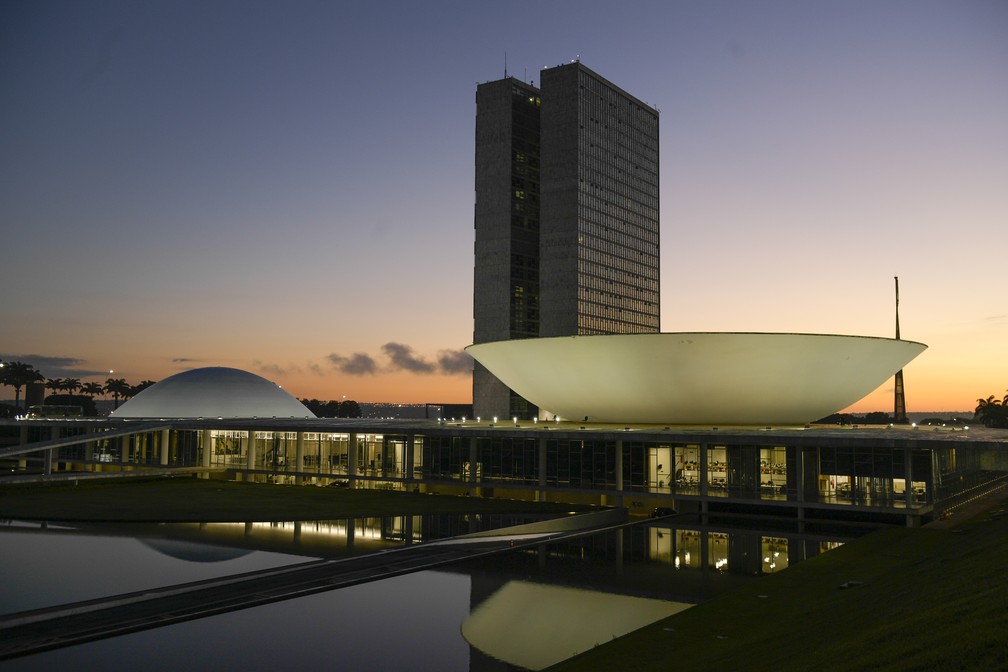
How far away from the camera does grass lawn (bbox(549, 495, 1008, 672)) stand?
977cm

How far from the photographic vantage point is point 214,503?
119 feet

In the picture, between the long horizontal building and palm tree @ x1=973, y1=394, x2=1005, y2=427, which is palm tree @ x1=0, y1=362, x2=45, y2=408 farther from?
palm tree @ x1=973, y1=394, x2=1005, y2=427

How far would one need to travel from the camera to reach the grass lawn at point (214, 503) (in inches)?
1250

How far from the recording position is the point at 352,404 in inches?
7244

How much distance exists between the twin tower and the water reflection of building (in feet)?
253

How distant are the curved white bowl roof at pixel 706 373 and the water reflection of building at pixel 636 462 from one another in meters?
1.60

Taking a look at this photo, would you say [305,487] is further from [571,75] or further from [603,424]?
[571,75]

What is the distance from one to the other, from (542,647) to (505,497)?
25565mm

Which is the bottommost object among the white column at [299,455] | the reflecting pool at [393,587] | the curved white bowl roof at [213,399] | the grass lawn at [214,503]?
the reflecting pool at [393,587]

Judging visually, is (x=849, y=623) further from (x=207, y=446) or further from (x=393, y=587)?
(x=207, y=446)

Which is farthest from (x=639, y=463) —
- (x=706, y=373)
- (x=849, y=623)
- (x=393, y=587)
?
(x=849, y=623)

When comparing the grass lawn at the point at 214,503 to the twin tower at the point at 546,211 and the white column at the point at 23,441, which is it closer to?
the white column at the point at 23,441

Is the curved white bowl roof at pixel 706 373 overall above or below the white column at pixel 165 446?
above

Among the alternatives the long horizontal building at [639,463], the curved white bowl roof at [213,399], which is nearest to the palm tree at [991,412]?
the long horizontal building at [639,463]
